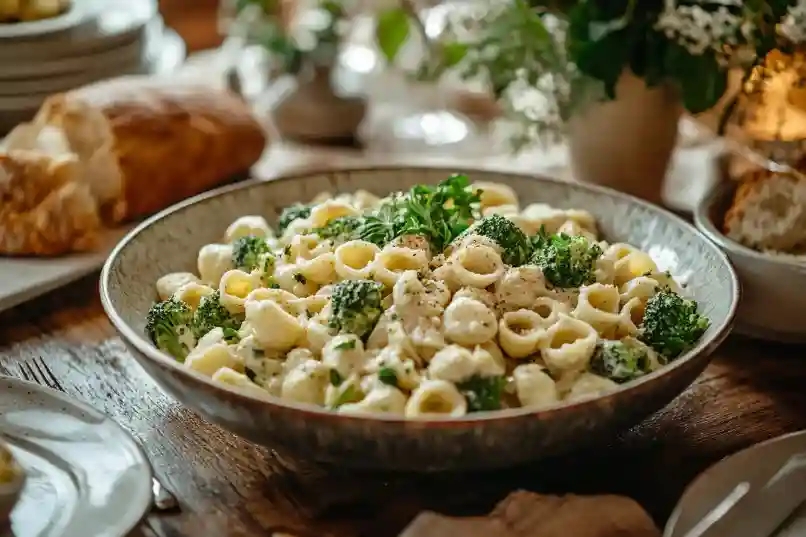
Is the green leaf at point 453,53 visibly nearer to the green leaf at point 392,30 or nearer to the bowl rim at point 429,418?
the green leaf at point 392,30

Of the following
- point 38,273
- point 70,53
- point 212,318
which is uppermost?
point 70,53

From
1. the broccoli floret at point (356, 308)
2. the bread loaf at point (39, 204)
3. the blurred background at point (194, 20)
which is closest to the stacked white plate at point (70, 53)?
the bread loaf at point (39, 204)

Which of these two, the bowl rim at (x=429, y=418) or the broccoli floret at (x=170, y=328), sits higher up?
the bowl rim at (x=429, y=418)

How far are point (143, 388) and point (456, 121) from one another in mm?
1345

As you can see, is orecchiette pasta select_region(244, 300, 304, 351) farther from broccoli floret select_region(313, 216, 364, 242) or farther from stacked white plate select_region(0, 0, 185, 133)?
stacked white plate select_region(0, 0, 185, 133)

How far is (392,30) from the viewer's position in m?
2.22

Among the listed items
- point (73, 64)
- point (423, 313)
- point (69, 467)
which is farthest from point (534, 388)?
point (73, 64)

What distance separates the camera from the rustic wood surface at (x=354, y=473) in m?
1.15

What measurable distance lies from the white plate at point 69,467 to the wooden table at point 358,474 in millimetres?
74

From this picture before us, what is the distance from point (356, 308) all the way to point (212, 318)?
224 mm

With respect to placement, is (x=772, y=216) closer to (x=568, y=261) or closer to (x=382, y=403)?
(x=568, y=261)

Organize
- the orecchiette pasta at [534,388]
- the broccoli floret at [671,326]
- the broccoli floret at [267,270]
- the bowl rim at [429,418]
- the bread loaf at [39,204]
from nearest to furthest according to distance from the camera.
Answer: the bowl rim at [429,418]
the orecchiette pasta at [534,388]
the broccoli floret at [671,326]
the broccoli floret at [267,270]
the bread loaf at [39,204]

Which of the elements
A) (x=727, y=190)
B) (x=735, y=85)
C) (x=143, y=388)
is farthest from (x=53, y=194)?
(x=735, y=85)

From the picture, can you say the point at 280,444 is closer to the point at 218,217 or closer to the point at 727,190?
the point at 218,217
